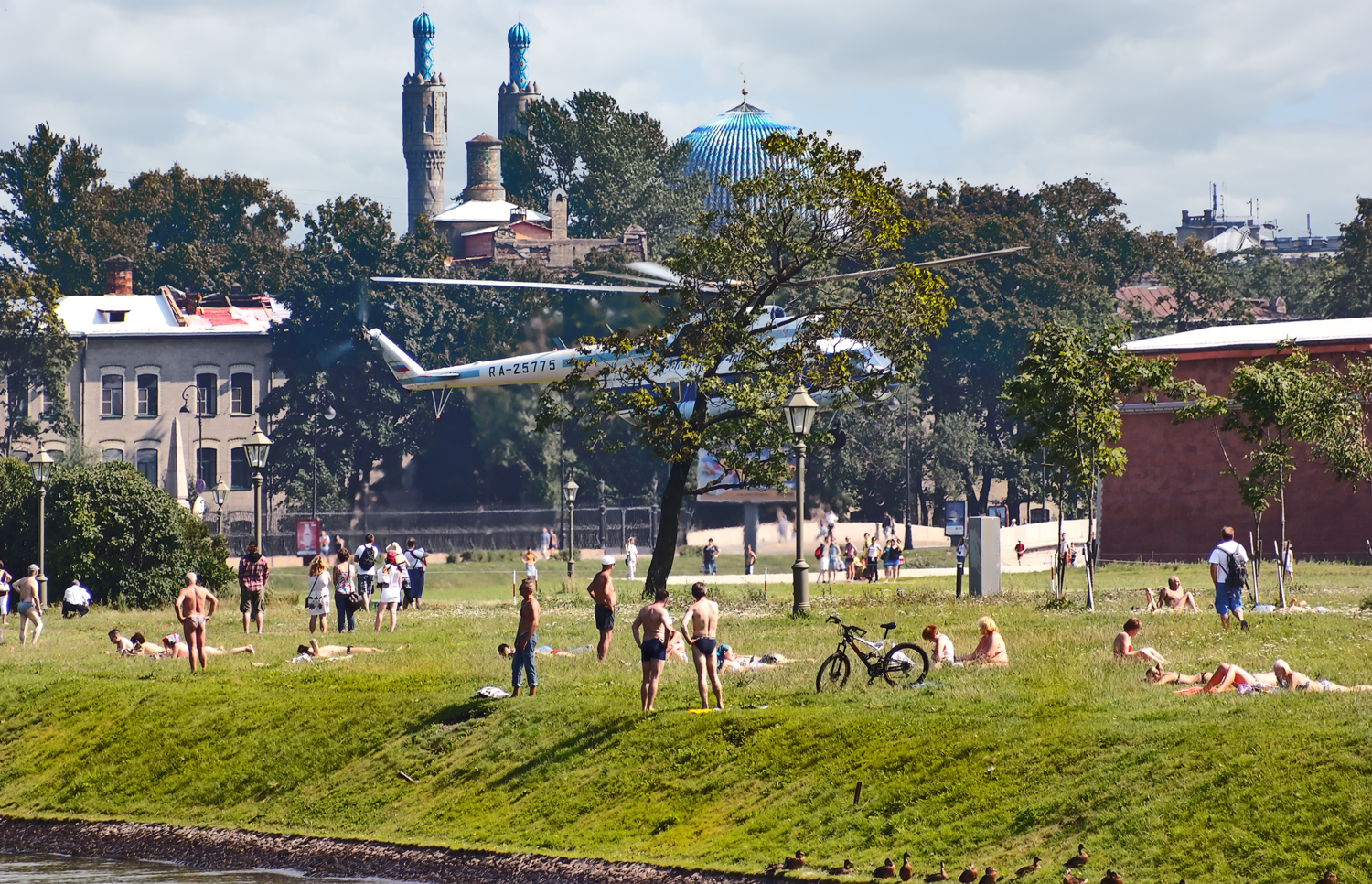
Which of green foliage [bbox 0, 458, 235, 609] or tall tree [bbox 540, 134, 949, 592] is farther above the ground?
tall tree [bbox 540, 134, 949, 592]

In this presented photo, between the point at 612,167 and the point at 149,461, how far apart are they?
31143 mm

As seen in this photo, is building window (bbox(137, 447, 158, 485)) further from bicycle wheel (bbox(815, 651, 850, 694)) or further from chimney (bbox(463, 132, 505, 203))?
bicycle wheel (bbox(815, 651, 850, 694))

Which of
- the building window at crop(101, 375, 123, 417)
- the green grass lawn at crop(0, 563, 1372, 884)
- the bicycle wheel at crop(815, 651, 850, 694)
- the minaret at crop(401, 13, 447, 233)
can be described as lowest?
the green grass lawn at crop(0, 563, 1372, 884)

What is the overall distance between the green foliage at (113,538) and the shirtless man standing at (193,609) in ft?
52.6

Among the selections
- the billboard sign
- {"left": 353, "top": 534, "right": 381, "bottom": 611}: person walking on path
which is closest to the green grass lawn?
{"left": 353, "top": 534, "right": 381, "bottom": 611}: person walking on path

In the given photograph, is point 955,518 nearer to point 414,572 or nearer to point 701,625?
point 414,572

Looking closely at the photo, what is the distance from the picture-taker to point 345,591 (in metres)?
31.9

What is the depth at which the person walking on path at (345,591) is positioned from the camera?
105 ft

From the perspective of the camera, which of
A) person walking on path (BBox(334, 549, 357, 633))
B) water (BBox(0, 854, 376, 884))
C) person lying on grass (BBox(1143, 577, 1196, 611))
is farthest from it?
person lying on grass (BBox(1143, 577, 1196, 611))

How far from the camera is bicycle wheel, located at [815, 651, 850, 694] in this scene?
2295cm

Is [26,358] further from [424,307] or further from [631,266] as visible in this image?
[631,266]

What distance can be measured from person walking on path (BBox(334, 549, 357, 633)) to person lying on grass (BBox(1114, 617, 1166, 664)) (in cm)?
1412

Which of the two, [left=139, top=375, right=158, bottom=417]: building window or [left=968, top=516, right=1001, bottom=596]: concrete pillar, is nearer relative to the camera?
[left=968, top=516, right=1001, bottom=596]: concrete pillar

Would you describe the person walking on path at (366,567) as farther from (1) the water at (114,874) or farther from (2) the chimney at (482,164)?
(2) the chimney at (482,164)
